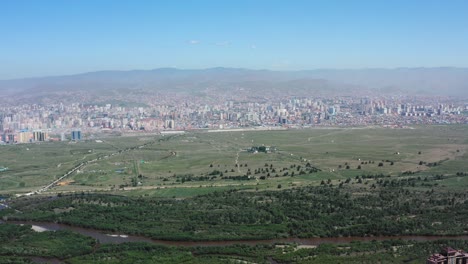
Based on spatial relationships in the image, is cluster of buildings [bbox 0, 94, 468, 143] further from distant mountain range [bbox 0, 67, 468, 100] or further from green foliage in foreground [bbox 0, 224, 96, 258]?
green foliage in foreground [bbox 0, 224, 96, 258]

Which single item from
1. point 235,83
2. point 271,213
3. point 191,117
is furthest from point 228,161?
point 235,83

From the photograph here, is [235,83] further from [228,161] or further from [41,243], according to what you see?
[41,243]

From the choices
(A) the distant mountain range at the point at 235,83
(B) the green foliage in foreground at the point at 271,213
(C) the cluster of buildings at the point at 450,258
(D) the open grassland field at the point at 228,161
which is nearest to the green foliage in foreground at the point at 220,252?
(B) the green foliage in foreground at the point at 271,213

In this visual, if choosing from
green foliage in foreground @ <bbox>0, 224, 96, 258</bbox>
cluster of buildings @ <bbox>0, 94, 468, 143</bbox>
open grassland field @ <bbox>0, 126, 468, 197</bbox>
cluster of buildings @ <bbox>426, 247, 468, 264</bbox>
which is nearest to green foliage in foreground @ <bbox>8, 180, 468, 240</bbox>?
green foliage in foreground @ <bbox>0, 224, 96, 258</bbox>

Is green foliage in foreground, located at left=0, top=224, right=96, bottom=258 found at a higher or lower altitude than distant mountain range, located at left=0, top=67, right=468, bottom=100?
lower

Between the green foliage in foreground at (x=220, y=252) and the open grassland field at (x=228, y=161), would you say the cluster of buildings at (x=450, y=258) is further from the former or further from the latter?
the open grassland field at (x=228, y=161)

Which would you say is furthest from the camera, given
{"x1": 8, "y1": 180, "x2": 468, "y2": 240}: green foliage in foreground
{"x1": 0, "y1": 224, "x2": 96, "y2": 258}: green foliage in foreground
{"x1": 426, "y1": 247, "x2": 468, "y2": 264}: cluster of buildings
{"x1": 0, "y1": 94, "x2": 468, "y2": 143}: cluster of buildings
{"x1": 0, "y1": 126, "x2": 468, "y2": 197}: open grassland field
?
{"x1": 0, "y1": 94, "x2": 468, "y2": 143}: cluster of buildings
